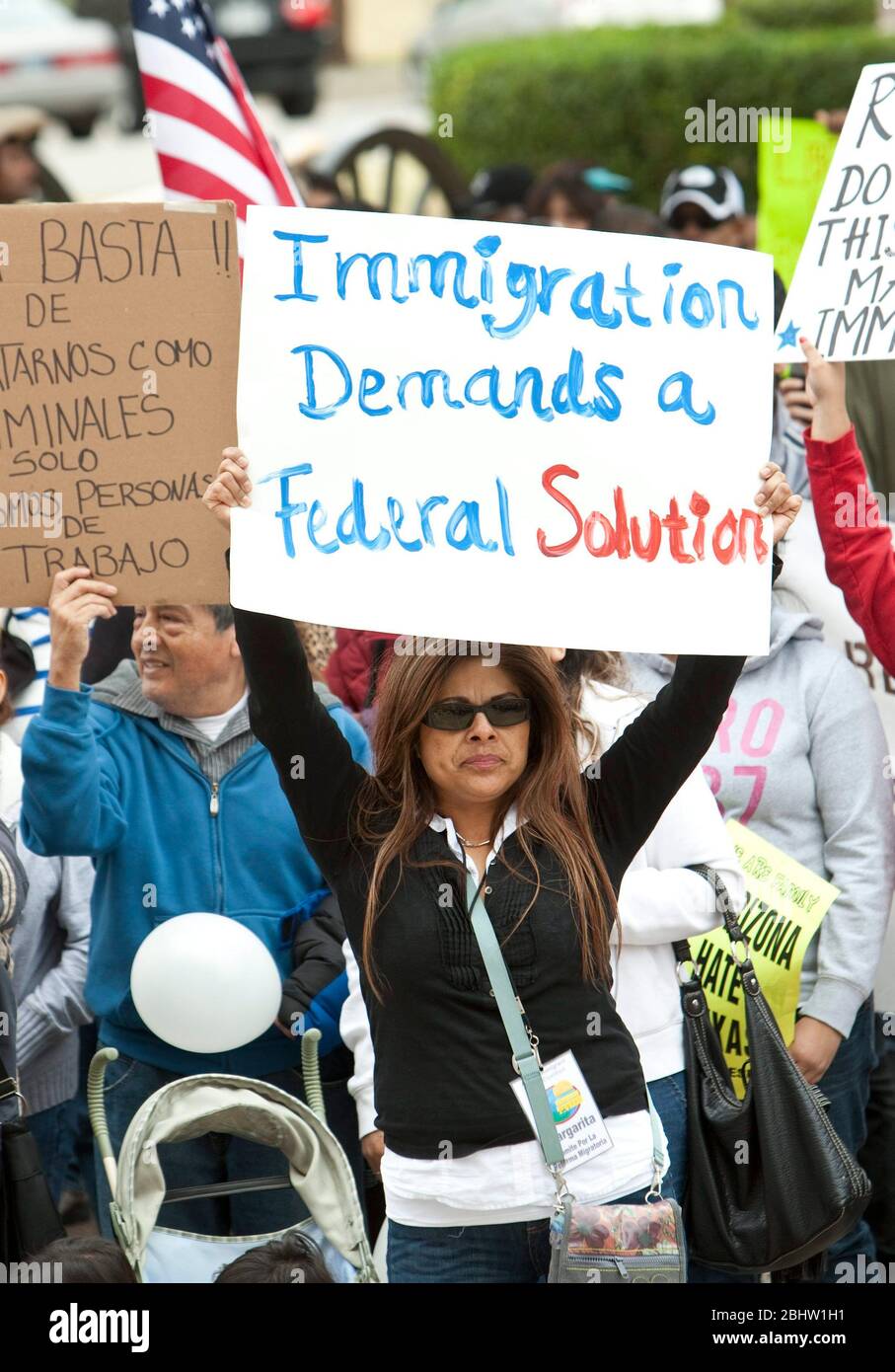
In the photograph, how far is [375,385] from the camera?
300 cm

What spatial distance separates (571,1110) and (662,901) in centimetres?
54

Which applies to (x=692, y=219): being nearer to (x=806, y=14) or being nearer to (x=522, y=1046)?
(x=522, y=1046)

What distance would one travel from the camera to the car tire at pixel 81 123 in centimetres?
1656

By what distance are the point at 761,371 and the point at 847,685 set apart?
1.08m

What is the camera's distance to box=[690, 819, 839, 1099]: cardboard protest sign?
12.4 ft

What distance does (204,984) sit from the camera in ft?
11.5

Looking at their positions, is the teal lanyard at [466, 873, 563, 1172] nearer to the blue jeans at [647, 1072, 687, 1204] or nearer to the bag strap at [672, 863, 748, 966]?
the blue jeans at [647, 1072, 687, 1204]

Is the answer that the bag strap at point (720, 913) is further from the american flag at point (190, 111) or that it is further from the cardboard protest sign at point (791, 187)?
the cardboard protest sign at point (791, 187)

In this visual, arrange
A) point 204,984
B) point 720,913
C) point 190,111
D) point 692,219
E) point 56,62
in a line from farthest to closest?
point 56,62 < point 692,219 < point 190,111 < point 204,984 < point 720,913

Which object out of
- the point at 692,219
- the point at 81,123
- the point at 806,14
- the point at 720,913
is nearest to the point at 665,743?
the point at 720,913

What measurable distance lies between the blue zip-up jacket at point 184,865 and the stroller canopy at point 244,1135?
→ 0.25m

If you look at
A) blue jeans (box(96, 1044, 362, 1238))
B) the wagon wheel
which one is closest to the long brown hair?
blue jeans (box(96, 1044, 362, 1238))

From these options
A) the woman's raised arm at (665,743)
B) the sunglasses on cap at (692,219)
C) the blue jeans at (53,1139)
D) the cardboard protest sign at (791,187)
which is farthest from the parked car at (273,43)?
the woman's raised arm at (665,743)

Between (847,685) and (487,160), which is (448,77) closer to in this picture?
(487,160)
